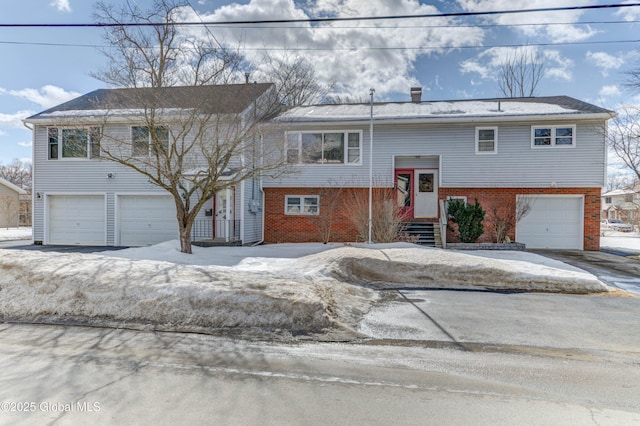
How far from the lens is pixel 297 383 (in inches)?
145

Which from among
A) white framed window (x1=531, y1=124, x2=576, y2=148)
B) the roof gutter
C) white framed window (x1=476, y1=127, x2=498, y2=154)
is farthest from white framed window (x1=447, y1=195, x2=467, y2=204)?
white framed window (x1=531, y1=124, x2=576, y2=148)

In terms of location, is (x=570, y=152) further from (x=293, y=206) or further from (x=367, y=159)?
(x=293, y=206)

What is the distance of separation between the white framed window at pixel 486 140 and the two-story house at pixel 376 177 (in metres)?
0.04

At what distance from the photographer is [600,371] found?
4.09 meters

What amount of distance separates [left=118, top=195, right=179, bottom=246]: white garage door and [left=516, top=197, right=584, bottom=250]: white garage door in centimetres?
1434

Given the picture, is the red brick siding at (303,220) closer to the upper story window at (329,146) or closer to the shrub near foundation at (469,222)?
the upper story window at (329,146)

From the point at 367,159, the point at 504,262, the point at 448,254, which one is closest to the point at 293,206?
the point at 367,159

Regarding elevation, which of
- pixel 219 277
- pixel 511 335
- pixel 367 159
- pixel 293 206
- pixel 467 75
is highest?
pixel 467 75

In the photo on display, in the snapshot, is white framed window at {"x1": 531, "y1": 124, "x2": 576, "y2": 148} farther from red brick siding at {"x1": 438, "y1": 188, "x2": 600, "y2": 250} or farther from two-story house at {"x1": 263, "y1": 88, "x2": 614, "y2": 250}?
red brick siding at {"x1": 438, "y1": 188, "x2": 600, "y2": 250}

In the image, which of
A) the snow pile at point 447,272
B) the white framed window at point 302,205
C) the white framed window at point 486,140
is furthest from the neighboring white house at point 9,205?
the white framed window at point 486,140

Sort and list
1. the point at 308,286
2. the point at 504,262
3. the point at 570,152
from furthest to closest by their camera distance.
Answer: the point at 570,152
the point at 504,262
the point at 308,286

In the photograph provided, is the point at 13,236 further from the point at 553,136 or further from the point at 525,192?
the point at 553,136

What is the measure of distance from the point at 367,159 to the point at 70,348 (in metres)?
12.7

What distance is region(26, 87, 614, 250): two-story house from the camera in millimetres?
14562
